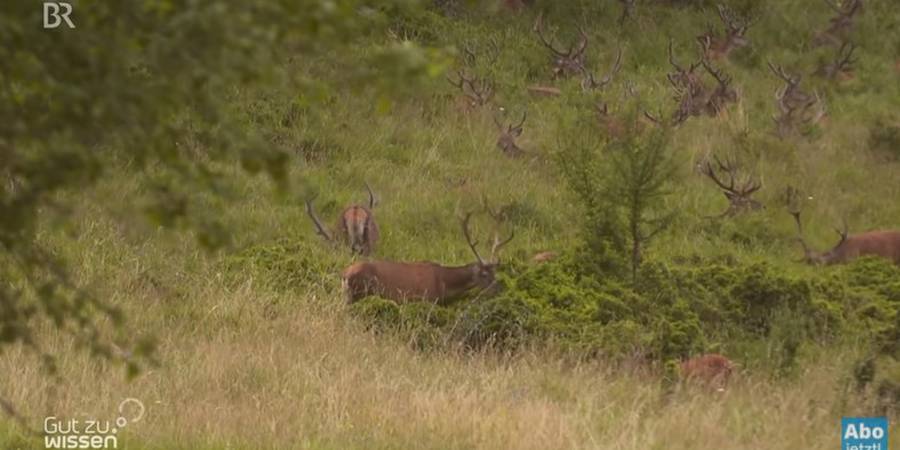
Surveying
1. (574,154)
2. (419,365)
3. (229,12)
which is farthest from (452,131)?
(229,12)

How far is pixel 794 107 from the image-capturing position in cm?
2045

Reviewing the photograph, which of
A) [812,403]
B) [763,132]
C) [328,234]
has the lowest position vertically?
[812,403]

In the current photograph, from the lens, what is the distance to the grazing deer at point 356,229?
46.2 feet

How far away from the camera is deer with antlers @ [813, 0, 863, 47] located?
24781 mm

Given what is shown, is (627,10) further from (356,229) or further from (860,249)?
(356,229)

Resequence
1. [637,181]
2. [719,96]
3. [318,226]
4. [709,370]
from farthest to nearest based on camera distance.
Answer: [719,96], [318,226], [637,181], [709,370]

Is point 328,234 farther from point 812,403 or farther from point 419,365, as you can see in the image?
point 812,403

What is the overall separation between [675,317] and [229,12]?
7.90m

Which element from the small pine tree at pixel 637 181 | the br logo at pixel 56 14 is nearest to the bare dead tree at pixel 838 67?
the small pine tree at pixel 637 181

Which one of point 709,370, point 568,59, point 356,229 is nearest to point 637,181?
point 709,370

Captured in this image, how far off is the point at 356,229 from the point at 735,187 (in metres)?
5.39

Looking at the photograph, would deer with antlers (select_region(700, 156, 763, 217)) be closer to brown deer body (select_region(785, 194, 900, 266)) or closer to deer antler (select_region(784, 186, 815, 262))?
deer antler (select_region(784, 186, 815, 262))

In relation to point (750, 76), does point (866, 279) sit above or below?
below

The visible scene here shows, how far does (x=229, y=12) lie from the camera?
10.4 ft
